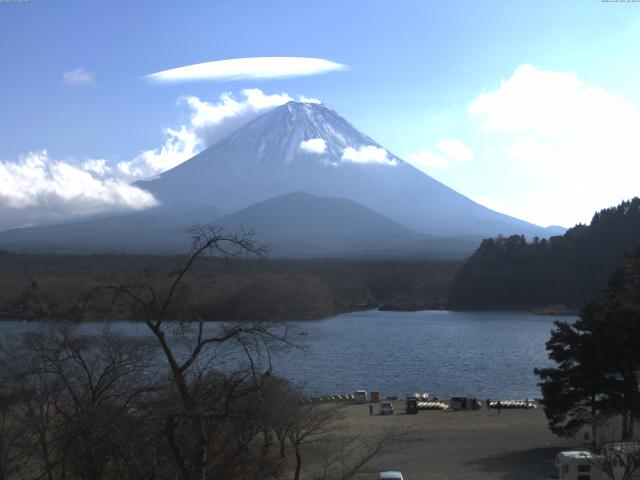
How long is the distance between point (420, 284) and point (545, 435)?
42.4 metres

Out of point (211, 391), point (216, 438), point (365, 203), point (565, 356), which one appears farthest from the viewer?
point (365, 203)

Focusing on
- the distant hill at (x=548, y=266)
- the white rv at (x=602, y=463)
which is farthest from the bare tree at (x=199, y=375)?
the distant hill at (x=548, y=266)

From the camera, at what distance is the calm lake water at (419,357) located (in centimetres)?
1823

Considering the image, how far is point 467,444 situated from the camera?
11539 millimetres

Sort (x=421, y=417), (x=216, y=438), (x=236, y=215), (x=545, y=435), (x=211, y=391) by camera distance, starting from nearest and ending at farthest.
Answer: (x=211, y=391)
(x=216, y=438)
(x=545, y=435)
(x=421, y=417)
(x=236, y=215)

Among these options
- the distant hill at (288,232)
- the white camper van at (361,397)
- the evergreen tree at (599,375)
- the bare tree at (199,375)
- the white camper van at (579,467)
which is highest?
the distant hill at (288,232)

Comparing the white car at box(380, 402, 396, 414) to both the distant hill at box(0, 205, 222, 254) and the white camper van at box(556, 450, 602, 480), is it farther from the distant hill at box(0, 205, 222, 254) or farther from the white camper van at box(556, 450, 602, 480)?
the distant hill at box(0, 205, 222, 254)

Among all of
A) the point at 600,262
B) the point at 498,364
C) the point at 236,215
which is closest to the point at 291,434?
the point at 498,364

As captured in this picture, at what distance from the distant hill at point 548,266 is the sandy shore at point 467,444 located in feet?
103

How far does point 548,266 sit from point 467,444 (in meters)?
36.0

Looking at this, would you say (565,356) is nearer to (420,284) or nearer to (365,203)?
(420,284)

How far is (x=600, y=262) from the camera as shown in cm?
4381

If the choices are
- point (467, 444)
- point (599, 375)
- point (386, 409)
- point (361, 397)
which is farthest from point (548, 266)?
point (599, 375)

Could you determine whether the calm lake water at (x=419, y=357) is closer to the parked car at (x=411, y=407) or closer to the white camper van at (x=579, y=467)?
the parked car at (x=411, y=407)
